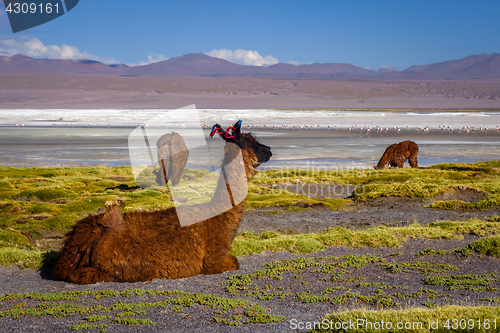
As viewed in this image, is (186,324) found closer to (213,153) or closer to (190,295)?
(190,295)

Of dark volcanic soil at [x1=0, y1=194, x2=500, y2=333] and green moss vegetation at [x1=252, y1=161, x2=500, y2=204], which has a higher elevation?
dark volcanic soil at [x1=0, y1=194, x2=500, y2=333]

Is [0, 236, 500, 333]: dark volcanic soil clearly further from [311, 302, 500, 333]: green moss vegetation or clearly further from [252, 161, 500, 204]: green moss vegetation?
[252, 161, 500, 204]: green moss vegetation

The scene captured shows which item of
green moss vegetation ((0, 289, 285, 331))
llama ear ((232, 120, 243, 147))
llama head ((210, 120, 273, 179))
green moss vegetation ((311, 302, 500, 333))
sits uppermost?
llama ear ((232, 120, 243, 147))

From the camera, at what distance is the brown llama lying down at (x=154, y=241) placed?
7637mm

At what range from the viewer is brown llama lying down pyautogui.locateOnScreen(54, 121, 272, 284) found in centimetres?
764

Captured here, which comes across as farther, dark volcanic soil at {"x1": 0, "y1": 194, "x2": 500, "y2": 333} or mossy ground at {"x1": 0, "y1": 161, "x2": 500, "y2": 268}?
mossy ground at {"x1": 0, "y1": 161, "x2": 500, "y2": 268}

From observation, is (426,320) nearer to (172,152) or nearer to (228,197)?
(228,197)

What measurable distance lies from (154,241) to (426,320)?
15.4 ft

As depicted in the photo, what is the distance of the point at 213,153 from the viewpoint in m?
41.3

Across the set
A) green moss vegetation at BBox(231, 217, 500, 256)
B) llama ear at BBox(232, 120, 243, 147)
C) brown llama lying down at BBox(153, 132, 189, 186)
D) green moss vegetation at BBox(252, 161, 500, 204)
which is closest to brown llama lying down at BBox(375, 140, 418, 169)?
green moss vegetation at BBox(252, 161, 500, 204)

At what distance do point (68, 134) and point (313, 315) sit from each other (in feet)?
192

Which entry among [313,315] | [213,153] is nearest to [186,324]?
[313,315]

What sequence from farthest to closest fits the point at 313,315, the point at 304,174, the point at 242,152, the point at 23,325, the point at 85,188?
the point at 304,174 < the point at 85,188 < the point at 242,152 < the point at 313,315 < the point at 23,325

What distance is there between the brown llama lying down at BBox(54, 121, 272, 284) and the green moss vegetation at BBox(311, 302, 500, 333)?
2.92 meters
